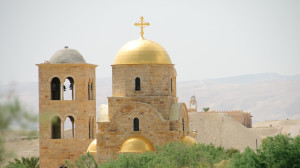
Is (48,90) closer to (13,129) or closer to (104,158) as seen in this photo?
(104,158)

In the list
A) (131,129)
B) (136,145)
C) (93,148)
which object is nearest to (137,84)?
(131,129)

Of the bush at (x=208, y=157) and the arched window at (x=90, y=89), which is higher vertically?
the arched window at (x=90, y=89)

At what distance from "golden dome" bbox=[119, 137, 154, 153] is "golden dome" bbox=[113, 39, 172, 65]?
455 cm

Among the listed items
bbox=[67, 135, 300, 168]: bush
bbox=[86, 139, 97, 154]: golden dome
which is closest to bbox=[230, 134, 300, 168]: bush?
bbox=[67, 135, 300, 168]: bush

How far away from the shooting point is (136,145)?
117 ft

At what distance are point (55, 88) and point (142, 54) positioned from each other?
254 inches

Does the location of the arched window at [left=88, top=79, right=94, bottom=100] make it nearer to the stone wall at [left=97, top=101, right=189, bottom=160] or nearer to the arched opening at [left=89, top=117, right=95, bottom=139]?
the arched opening at [left=89, top=117, right=95, bottom=139]

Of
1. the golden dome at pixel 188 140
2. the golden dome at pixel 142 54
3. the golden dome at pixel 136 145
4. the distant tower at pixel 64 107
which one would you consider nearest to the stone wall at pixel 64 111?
the distant tower at pixel 64 107

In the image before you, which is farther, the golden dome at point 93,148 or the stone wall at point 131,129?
the golden dome at point 93,148

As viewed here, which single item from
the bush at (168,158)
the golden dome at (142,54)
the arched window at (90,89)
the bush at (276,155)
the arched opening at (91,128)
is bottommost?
the bush at (168,158)

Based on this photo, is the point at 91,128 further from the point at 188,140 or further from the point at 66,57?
the point at 188,140

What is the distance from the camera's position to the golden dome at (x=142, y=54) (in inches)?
1481

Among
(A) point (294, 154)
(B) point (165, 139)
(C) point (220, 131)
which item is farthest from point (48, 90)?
(C) point (220, 131)

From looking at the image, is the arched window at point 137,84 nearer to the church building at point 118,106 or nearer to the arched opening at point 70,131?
the church building at point 118,106
